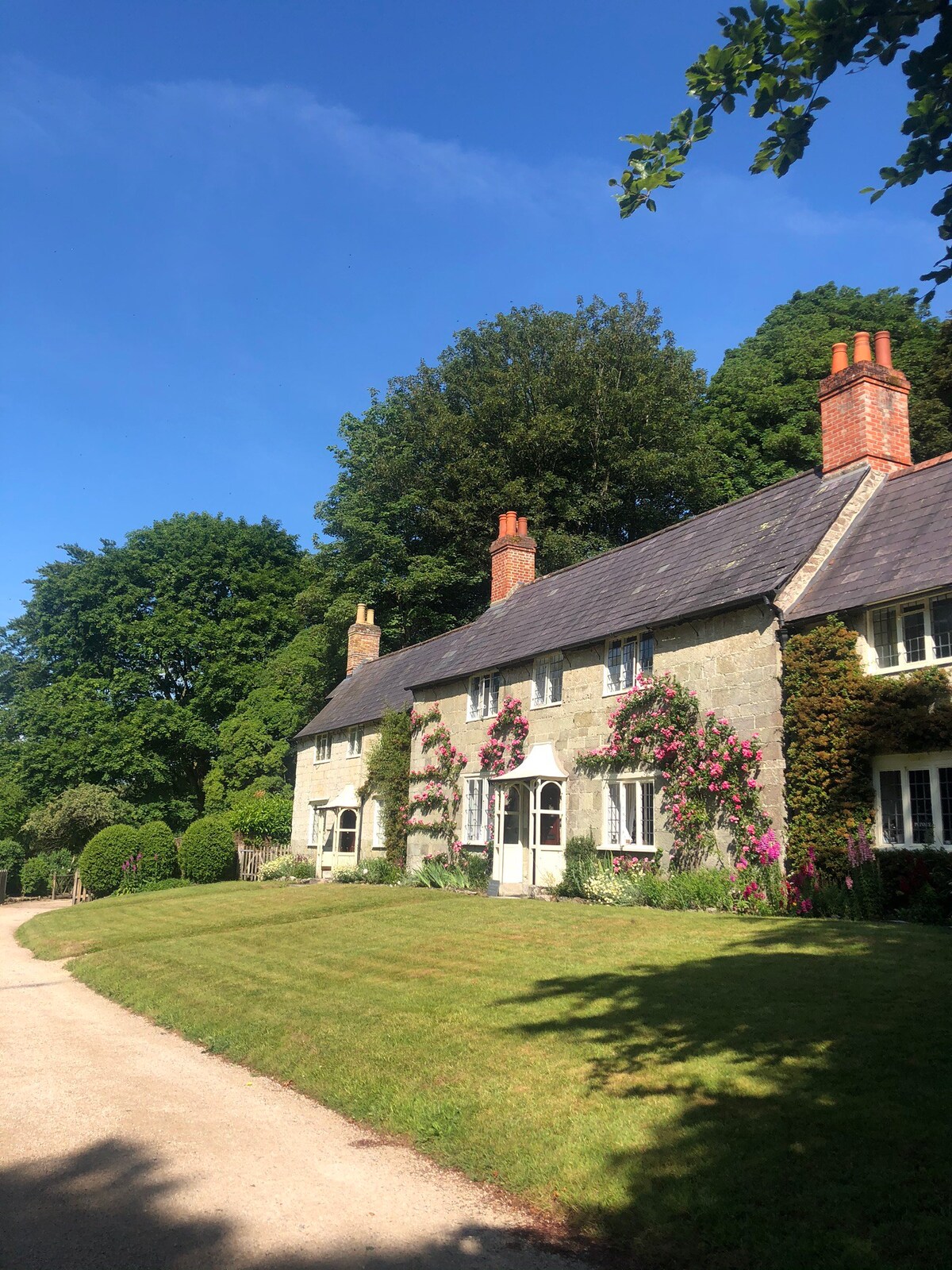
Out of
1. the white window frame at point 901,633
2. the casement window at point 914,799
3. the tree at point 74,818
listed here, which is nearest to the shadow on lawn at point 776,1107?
the casement window at point 914,799

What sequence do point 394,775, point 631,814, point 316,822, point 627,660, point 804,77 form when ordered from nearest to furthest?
point 804,77
point 631,814
point 627,660
point 394,775
point 316,822

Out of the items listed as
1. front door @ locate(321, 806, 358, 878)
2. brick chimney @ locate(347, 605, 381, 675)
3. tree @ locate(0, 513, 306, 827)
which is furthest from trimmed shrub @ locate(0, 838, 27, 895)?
brick chimney @ locate(347, 605, 381, 675)

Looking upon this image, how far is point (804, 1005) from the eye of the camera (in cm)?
786

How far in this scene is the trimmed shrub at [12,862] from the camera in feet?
127

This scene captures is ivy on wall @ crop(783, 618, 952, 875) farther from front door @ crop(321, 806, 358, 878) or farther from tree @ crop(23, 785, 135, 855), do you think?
tree @ crop(23, 785, 135, 855)

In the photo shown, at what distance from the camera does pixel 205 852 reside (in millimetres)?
A: 33844

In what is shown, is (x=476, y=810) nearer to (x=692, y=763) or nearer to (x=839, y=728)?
(x=692, y=763)

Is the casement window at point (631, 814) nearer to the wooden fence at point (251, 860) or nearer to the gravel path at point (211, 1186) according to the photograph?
the gravel path at point (211, 1186)

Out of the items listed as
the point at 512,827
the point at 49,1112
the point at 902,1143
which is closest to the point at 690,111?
the point at 902,1143

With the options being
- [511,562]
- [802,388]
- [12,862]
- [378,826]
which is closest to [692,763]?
[511,562]

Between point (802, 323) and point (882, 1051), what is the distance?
41.9 meters

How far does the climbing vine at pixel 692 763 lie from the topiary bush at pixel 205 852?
20.3 meters

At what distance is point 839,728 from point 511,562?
48.9ft

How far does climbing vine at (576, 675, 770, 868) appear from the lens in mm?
Answer: 15656
